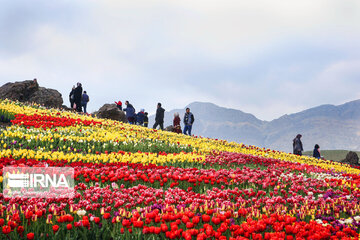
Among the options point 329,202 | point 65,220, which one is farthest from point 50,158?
point 329,202

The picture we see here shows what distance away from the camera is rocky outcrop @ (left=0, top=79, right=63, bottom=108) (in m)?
33.2

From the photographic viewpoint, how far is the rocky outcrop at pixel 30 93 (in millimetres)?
33219

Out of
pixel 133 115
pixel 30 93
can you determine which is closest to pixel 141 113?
pixel 133 115

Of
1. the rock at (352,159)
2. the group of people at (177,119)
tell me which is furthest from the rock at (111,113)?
the rock at (352,159)

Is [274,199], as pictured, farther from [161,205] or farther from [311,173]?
[311,173]

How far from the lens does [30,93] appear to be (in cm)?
3434

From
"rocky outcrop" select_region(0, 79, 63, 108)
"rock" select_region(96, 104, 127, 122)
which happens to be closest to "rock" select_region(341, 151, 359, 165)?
"rock" select_region(96, 104, 127, 122)

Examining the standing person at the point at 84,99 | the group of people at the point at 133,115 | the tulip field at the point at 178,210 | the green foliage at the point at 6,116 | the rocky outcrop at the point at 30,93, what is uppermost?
the rocky outcrop at the point at 30,93

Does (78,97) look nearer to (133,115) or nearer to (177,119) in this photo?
(133,115)

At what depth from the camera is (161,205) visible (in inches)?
212

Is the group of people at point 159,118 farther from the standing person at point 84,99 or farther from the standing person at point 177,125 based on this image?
the standing person at point 84,99

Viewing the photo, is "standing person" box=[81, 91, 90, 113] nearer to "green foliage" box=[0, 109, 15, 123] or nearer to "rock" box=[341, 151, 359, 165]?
"green foliage" box=[0, 109, 15, 123]

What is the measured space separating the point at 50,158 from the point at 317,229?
8398 mm

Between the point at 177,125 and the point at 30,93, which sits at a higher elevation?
the point at 30,93
